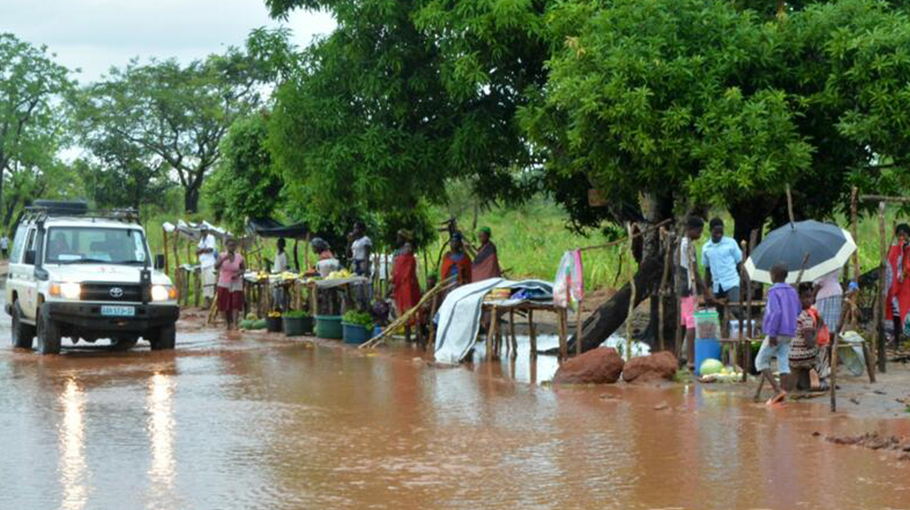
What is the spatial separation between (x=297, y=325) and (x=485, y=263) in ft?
15.2

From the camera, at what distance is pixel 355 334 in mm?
21141

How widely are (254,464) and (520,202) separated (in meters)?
13.4

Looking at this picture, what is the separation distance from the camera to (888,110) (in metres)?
15.4

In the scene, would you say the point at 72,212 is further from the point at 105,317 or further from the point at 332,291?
the point at 332,291

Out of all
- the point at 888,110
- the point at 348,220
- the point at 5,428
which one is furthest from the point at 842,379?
the point at 348,220

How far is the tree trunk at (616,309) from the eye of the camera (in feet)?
59.9

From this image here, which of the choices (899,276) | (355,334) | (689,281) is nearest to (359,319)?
(355,334)

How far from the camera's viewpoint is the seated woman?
12.8m

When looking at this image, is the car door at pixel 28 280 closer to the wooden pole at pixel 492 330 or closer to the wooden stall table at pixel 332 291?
the wooden stall table at pixel 332 291

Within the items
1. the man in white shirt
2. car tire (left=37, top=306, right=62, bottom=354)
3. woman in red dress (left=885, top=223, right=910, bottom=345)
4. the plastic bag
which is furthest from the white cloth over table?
the man in white shirt

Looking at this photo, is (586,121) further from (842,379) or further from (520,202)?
(520,202)

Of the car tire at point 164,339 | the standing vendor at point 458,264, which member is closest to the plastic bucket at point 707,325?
the standing vendor at point 458,264

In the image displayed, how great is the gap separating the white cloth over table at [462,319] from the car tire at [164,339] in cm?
411

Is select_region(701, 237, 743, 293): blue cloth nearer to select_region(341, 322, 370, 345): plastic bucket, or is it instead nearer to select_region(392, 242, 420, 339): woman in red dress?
select_region(392, 242, 420, 339): woman in red dress
